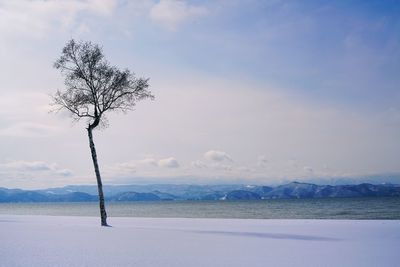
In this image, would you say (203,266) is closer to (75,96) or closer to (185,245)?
(185,245)

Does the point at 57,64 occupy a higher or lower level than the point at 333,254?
higher

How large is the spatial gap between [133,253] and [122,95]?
48.0 feet

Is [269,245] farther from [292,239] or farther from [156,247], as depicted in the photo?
[156,247]

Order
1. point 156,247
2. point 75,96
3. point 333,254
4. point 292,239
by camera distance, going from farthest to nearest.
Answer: point 75,96 → point 292,239 → point 156,247 → point 333,254

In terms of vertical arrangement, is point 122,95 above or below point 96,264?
above

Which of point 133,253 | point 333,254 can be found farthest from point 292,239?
point 133,253

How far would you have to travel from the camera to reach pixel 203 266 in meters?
8.43

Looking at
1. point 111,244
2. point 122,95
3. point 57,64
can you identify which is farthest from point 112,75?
point 111,244

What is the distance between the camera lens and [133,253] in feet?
33.5

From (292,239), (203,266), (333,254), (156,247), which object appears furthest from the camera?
(292,239)

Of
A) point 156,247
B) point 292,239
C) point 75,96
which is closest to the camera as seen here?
point 156,247

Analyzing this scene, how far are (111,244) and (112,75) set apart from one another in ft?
43.1

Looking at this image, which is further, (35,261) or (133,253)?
(133,253)

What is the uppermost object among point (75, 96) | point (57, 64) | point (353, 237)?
point (57, 64)
